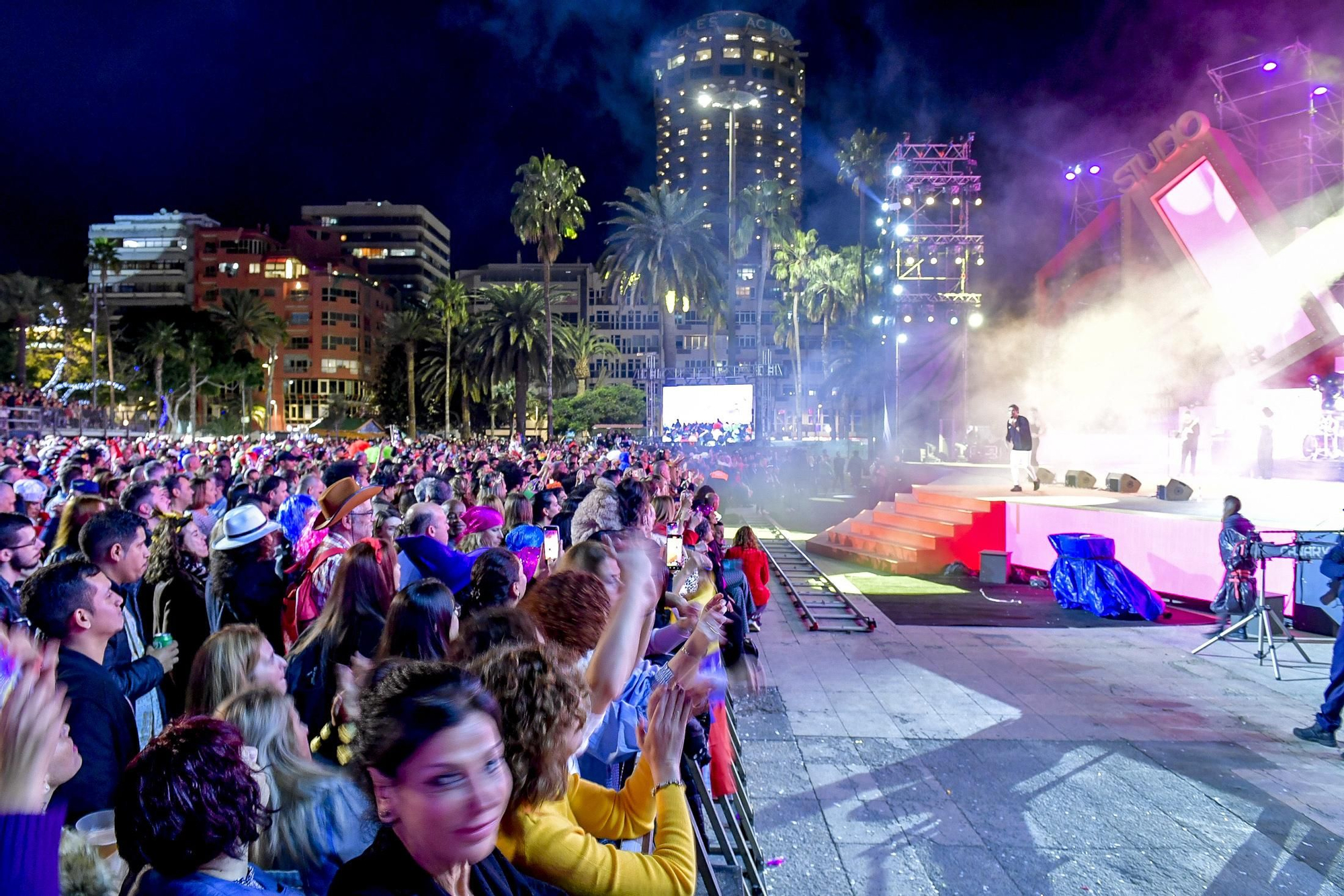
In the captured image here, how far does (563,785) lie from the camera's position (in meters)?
1.89

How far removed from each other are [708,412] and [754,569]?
26.5 meters

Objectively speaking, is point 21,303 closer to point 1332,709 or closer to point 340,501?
point 340,501

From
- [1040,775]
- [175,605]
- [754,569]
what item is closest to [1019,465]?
[754,569]

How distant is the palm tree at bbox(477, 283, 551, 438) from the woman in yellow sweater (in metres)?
44.6

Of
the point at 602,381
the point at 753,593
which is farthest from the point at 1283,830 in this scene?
the point at 602,381

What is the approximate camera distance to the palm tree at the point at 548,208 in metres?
39.7

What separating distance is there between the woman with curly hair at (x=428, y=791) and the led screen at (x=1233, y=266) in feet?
80.1

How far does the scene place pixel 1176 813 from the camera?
4.95 meters

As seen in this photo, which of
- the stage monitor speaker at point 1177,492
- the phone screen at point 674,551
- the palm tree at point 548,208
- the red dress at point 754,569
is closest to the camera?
the phone screen at point 674,551

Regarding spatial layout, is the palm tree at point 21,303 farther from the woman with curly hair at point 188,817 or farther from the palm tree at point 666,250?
the woman with curly hair at point 188,817

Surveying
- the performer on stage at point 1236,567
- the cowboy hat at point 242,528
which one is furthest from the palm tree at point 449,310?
the cowboy hat at point 242,528

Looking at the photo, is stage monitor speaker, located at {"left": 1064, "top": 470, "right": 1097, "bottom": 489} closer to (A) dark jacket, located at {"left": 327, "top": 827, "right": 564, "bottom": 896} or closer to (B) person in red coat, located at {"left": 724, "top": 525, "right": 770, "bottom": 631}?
(B) person in red coat, located at {"left": 724, "top": 525, "right": 770, "bottom": 631}

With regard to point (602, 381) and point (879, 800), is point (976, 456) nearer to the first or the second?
point (879, 800)

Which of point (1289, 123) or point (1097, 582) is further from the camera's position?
point (1289, 123)
